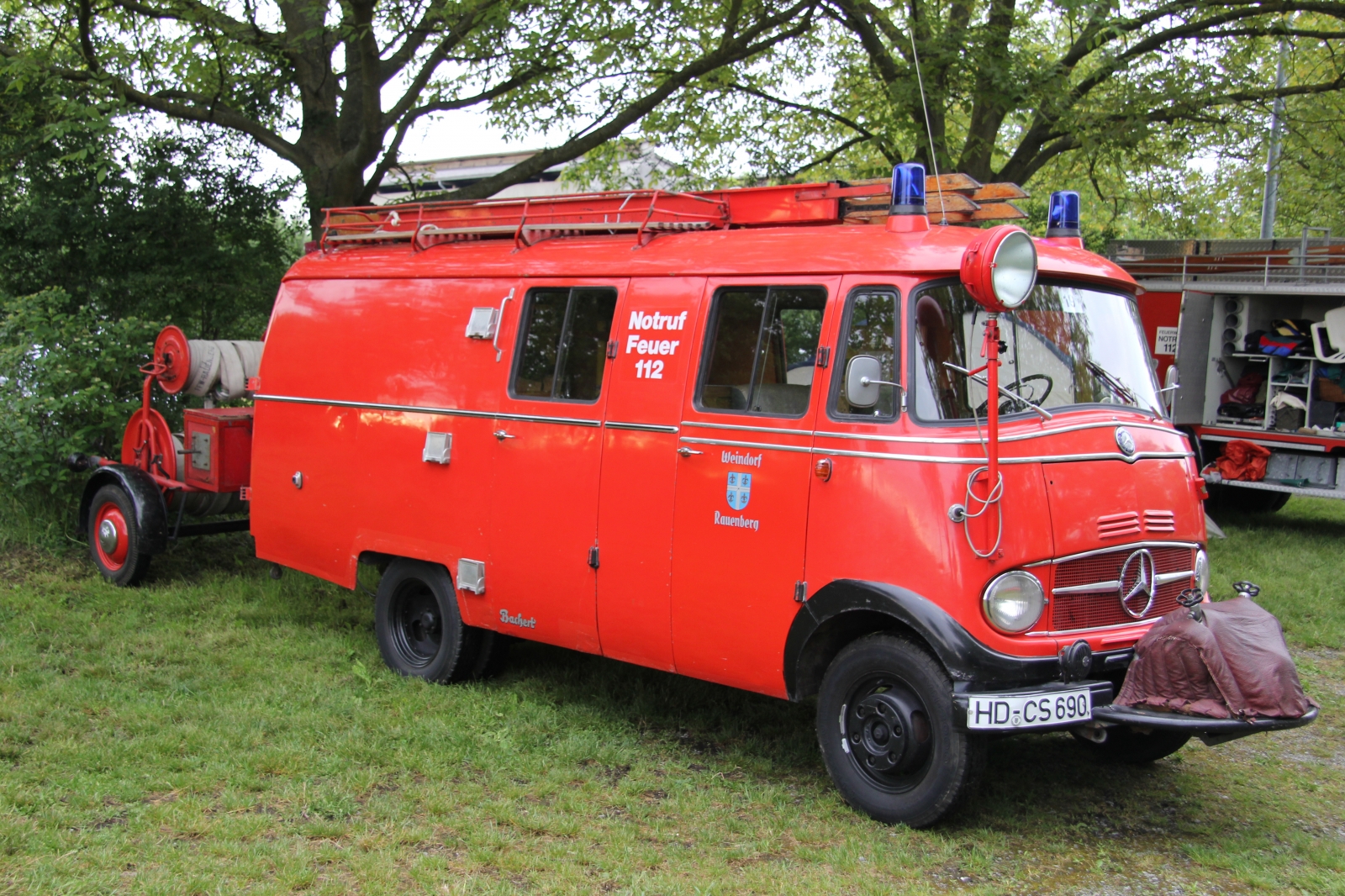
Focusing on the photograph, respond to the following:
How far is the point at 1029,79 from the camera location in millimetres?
11758

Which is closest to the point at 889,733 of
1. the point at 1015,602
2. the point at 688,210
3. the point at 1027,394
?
the point at 1015,602

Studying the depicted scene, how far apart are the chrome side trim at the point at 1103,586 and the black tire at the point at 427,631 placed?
141 inches

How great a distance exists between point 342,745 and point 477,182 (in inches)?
318

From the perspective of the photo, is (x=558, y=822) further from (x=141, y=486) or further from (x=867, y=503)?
(x=141, y=486)

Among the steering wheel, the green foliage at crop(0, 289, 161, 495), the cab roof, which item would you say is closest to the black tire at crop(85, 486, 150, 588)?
the green foliage at crop(0, 289, 161, 495)

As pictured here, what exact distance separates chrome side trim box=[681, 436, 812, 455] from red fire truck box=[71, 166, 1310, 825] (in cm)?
2

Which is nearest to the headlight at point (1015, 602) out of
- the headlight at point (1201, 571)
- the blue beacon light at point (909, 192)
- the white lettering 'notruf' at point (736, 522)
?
the headlight at point (1201, 571)

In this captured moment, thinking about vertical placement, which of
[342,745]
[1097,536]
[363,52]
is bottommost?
[342,745]

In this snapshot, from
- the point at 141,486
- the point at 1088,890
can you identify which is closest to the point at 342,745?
the point at 1088,890

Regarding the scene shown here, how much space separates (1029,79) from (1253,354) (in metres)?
4.51

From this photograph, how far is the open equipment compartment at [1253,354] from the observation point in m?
12.9

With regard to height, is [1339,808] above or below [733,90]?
below

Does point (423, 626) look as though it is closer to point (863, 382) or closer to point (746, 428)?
Result: point (746, 428)

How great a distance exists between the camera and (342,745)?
610 cm
